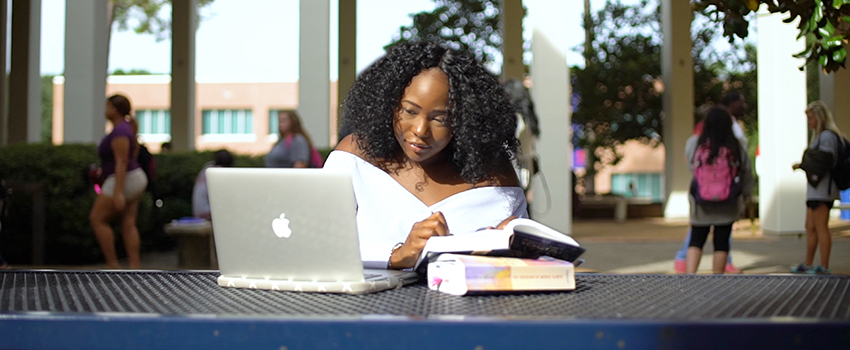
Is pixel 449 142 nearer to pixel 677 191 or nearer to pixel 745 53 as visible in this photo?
pixel 677 191

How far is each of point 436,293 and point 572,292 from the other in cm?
30

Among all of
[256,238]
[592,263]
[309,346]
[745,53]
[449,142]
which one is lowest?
[592,263]

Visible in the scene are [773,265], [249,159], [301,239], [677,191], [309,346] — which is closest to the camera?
[309,346]

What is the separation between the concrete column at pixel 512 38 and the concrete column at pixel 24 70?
792 cm

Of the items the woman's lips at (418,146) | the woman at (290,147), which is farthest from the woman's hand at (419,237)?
the woman at (290,147)

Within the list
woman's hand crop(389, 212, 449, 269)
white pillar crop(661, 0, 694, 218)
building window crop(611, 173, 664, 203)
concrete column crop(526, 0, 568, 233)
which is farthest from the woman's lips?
building window crop(611, 173, 664, 203)

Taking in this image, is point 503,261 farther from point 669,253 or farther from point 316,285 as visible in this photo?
point 669,253

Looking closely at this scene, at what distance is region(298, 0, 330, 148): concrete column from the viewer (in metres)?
11.2

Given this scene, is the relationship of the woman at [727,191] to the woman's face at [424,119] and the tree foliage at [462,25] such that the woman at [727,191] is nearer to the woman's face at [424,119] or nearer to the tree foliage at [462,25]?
the woman's face at [424,119]

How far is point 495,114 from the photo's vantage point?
2328 millimetres

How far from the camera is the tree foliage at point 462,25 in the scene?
18594 millimetres

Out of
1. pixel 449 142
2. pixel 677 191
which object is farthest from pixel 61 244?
pixel 677 191

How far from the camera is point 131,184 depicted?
20.7 ft

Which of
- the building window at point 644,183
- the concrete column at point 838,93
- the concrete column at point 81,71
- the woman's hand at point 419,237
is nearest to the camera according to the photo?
the woman's hand at point 419,237
